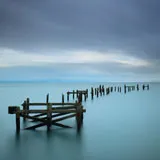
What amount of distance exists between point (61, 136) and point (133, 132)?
16.8 feet

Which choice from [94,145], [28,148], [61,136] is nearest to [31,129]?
[61,136]

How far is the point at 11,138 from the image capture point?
1545 cm

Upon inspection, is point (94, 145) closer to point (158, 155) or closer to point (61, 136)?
point (61, 136)

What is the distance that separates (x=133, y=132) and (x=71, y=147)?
18.5ft

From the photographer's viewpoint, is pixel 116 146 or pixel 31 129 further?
pixel 31 129

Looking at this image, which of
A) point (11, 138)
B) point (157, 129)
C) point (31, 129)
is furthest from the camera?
point (157, 129)

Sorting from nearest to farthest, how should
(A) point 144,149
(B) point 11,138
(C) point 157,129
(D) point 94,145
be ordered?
(A) point 144,149, (D) point 94,145, (B) point 11,138, (C) point 157,129

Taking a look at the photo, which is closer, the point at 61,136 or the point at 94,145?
the point at 94,145

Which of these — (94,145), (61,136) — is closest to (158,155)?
(94,145)

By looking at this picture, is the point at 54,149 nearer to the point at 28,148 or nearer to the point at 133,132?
the point at 28,148

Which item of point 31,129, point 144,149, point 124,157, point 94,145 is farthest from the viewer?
point 31,129

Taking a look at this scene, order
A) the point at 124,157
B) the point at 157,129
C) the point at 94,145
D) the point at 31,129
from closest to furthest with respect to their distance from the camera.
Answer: the point at 124,157 → the point at 94,145 → the point at 31,129 → the point at 157,129

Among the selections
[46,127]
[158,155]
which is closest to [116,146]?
[158,155]

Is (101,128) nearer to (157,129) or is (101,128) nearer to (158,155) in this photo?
(157,129)
